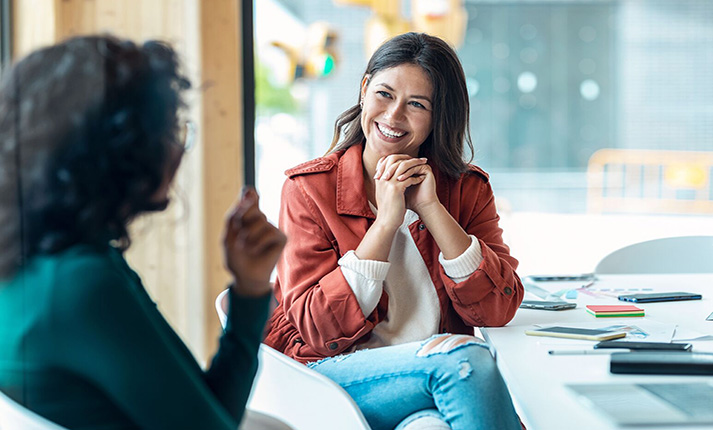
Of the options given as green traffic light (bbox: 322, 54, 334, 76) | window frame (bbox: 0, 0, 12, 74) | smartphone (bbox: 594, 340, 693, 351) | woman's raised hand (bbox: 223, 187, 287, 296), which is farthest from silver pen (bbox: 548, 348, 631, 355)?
green traffic light (bbox: 322, 54, 334, 76)

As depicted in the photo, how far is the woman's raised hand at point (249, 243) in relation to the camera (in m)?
0.89

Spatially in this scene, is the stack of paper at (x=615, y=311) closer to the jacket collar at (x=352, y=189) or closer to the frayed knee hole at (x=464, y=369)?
the frayed knee hole at (x=464, y=369)

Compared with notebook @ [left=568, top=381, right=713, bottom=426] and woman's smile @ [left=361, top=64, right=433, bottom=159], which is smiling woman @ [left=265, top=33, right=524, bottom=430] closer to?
woman's smile @ [left=361, top=64, right=433, bottom=159]

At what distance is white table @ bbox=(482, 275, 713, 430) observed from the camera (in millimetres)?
872

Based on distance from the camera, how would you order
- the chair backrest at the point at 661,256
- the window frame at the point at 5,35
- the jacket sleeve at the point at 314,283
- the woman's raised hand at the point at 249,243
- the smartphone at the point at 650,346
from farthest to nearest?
the chair backrest at the point at 661,256 < the jacket sleeve at the point at 314,283 < the smartphone at the point at 650,346 < the woman's raised hand at the point at 249,243 < the window frame at the point at 5,35

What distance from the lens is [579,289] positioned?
71.9 inches

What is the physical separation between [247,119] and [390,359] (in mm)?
2502

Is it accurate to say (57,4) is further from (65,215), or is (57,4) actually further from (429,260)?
(429,260)

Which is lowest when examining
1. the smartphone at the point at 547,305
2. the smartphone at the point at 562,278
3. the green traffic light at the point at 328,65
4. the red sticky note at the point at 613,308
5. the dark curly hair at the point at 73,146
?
the smartphone at the point at 562,278

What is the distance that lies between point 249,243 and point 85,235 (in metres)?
0.23

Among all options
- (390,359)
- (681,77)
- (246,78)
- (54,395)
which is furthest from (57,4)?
(681,77)

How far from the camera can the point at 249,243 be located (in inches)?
35.0

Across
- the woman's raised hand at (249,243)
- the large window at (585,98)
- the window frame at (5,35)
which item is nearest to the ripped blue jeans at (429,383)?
the woman's raised hand at (249,243)

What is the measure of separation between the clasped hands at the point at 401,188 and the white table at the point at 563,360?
0.95 ft
